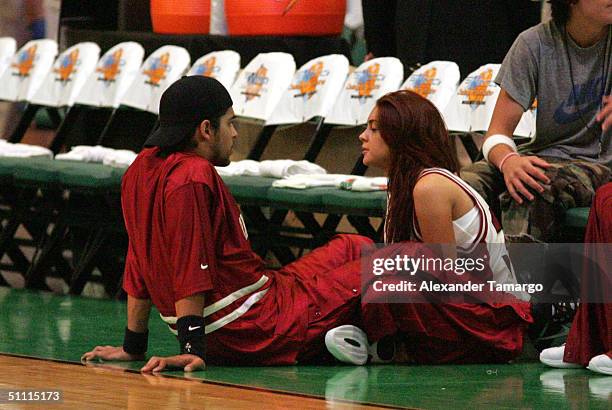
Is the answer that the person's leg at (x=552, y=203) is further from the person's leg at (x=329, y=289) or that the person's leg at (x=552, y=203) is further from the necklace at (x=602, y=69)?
the person's leg at (x=329, y=289)

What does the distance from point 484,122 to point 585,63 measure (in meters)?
1.11

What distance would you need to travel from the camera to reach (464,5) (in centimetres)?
674

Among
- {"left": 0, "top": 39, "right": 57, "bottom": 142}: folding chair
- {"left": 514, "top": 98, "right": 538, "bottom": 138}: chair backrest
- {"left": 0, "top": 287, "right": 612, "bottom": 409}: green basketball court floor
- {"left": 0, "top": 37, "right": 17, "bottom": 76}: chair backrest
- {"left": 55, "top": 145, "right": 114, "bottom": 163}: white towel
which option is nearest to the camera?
{"left": 0, "top": 287, "right": 612, "bottom": 409}: green basketball court floor

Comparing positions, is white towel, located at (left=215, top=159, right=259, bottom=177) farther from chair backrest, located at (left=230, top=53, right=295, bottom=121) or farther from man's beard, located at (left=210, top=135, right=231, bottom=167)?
man's beard, located at (left=210, top=135, right=231, bottom=167)

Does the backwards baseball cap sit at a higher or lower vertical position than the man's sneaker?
higher

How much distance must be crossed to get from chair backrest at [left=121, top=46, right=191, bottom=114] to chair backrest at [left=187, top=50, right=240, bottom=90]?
0.11 metres

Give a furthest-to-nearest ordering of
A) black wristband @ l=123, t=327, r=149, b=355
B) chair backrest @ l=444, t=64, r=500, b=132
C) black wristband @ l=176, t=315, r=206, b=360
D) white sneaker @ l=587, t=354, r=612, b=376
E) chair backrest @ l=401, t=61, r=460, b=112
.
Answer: chair backrest @ l=401, t=61, r=460, b=112
chair backrest @ l=444, t=64, r=500, b=132
black wristband @ l=123, t=327, r=149, b=355
white sneaker @ l=587, t=354, r=612, b=376
black wristband @ l=176, t=315, r=206, b=360

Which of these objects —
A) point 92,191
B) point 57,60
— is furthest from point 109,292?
point 57,60

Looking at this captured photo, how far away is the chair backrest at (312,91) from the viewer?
685 centimetres

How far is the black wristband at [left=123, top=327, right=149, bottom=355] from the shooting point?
4.53 metres

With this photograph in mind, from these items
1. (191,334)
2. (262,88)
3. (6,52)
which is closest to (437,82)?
(262,88)

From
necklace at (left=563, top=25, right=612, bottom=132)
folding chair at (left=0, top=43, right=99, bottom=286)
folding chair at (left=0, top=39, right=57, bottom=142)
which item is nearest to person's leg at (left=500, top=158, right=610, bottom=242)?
necklace at (left=563, top=25, right=612, bottom=132)

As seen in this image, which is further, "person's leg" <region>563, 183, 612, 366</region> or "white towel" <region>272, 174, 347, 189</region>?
"white towel" <region>272, 174, 347, 189</region>

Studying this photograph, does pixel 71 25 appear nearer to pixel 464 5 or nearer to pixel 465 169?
pixel 464 5
